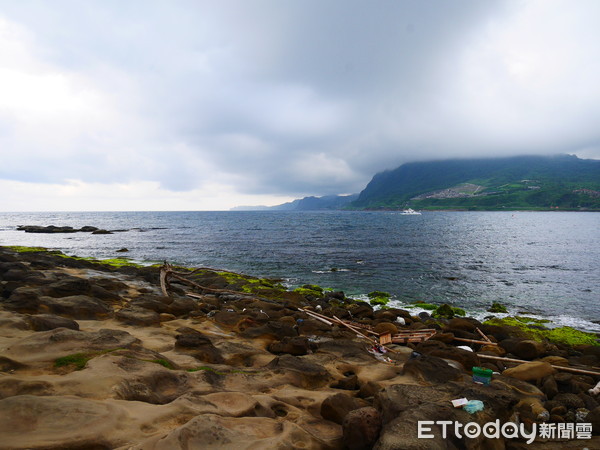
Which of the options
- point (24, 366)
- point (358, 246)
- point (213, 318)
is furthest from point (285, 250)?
point (24, 366)

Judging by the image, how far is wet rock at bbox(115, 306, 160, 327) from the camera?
11.3 metres

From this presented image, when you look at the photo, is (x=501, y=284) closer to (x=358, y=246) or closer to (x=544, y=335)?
(x=544, y=335)

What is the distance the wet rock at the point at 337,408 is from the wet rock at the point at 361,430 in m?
0.86

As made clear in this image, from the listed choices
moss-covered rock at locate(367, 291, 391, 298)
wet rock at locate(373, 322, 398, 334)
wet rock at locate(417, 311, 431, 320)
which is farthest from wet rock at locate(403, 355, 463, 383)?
moss-covered rock at locate(367, 291, 391, 298)

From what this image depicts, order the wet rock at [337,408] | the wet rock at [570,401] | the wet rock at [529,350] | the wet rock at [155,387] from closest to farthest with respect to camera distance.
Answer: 1. the wet rock at [155,387]
2. the wet rock at [337,408]
3. the wet rock at [570,401]
4. the wet rock at [529,350]

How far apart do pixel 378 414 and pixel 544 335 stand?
1628cm

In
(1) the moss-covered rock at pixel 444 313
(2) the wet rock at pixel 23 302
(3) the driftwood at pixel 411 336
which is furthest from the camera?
(1) the moss-covered rock at pixel 444 313

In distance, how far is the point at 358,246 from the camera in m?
49.5

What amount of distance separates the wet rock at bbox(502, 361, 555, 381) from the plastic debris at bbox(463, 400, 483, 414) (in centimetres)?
568

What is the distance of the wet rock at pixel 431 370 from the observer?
797 cm

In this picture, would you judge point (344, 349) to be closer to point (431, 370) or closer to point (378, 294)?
point (431, 370)

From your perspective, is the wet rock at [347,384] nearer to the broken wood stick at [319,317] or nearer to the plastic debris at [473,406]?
the plastic debris at [473,406]

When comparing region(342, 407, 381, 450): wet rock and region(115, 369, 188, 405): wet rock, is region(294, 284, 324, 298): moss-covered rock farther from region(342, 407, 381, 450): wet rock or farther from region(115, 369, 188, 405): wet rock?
region(342, 407, 381, 450): wet rock

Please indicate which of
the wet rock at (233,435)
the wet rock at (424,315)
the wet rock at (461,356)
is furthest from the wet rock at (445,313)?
the wet rock at (233,435)
